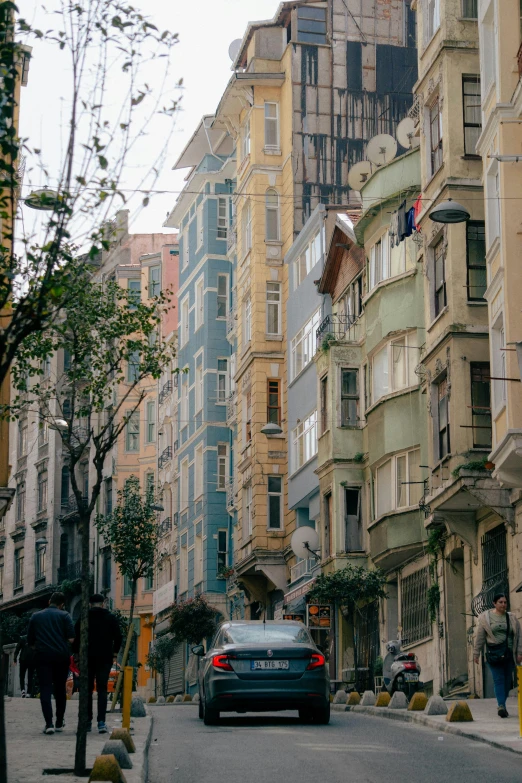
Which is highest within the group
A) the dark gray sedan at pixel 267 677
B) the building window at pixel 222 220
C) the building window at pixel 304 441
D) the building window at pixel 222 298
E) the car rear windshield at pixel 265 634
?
the building window at pixel 222 220

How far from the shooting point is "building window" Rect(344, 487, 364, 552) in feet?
137

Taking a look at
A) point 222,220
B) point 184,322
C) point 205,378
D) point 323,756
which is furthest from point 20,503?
point 323,756

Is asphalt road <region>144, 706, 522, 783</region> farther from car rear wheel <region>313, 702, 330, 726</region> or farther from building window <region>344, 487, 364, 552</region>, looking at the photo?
building window <region>344, 487, 364, 552</region>

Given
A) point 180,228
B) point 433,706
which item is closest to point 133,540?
point 180,228

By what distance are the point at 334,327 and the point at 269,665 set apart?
88.4 ft

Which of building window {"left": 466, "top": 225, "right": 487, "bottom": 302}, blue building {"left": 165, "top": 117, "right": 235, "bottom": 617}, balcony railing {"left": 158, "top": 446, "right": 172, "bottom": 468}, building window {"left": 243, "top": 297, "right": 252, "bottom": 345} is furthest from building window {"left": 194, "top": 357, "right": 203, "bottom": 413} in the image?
building window {"left": 466, "top": 225, "right": 487, "bottom": 302}

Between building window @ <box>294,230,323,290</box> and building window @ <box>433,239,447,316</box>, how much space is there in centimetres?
1593

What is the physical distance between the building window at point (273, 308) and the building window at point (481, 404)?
25.7 meters

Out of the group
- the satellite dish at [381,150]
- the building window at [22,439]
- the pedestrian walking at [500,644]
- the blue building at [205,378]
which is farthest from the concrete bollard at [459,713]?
the building window at [22,439]

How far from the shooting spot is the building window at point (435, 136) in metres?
32.7

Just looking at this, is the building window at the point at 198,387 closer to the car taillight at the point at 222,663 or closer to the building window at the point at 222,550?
the building window at the point at 222,550

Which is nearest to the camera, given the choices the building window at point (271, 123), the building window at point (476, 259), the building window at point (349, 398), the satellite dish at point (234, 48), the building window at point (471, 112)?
the building window at point (476, 259)

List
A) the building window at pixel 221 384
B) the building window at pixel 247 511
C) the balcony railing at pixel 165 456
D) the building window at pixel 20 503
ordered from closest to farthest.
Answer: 1. the building window at pixel 247 511
2. the building window at pixel 221 384
3. the balcony railing at pixel 165 456
4. the building window at pixel 20 503

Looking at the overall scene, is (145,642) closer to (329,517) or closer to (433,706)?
(329,517)
